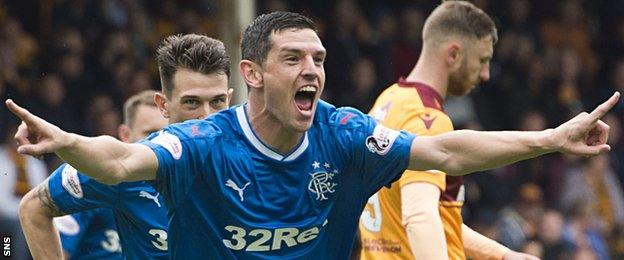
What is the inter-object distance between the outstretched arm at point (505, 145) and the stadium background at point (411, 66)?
18.9ft

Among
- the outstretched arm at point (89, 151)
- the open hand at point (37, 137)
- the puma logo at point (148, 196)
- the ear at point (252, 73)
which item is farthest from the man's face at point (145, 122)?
the open hand at point (37, 137)

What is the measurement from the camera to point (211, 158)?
5492mm

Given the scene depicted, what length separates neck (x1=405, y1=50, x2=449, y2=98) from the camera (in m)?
7.19

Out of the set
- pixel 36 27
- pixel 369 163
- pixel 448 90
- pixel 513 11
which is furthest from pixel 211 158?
pixel 513 11

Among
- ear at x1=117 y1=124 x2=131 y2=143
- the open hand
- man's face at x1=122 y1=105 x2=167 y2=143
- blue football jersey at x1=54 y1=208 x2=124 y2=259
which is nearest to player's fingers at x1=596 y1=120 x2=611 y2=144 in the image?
the open hand

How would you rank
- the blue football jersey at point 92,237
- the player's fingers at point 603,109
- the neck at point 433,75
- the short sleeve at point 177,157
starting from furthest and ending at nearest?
the blue football jersey at point 92,237 → the neck at point 433,75 → the short sleeve at point 177,157 → the player's fingers at point 603,109

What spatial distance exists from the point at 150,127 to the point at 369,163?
2.38 m

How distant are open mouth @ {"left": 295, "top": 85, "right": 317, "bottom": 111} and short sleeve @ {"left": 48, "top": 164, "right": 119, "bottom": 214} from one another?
1152 mm

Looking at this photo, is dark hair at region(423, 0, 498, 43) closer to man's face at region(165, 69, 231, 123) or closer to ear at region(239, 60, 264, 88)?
man's face at region(165, 69, 231, 123)

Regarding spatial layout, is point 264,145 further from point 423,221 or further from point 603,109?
point 603,109

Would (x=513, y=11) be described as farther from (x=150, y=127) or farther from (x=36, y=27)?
(x=150, y=127)

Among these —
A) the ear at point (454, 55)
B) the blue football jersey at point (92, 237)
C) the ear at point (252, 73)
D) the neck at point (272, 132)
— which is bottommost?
the blue football jersey at point (92, 237)

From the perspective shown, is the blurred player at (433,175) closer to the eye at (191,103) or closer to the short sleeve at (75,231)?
the eye at (191,103)

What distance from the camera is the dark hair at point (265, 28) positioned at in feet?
18.6
